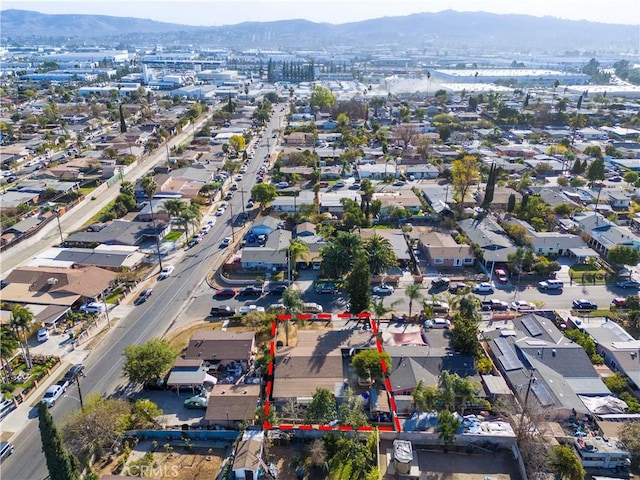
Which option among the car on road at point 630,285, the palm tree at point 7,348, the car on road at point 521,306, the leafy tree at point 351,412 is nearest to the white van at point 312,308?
the leafy tree at point 351,412

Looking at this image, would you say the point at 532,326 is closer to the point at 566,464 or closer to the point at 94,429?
the point at 566,464

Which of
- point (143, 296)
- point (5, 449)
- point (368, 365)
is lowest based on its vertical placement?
point (5, 449)

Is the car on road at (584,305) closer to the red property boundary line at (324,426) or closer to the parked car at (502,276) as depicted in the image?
the parked car at (502,276)

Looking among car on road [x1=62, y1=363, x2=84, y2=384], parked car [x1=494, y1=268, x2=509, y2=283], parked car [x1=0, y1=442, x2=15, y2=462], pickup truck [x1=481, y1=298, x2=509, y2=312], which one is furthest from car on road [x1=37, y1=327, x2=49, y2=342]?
parked car [x1=494, y1=268, x2=509, y2=283]

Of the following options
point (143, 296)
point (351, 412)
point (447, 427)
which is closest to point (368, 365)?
point (351, 412)

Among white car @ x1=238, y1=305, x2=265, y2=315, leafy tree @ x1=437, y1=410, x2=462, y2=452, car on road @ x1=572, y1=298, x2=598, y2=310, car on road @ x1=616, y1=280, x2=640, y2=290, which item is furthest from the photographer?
car on road @ x1=616, y1=280, x2=640, y2=290

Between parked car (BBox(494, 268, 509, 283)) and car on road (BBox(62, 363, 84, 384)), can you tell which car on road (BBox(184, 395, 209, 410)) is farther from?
parked car (BBox(494, 268, 509, 283))

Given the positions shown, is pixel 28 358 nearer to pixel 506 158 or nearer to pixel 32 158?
pixel 32 158
